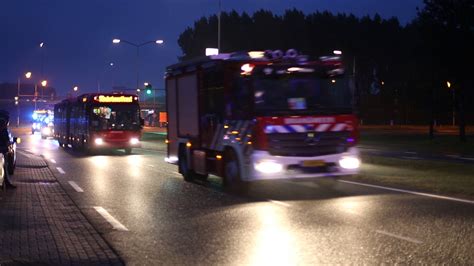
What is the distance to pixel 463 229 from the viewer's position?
10.4 metres

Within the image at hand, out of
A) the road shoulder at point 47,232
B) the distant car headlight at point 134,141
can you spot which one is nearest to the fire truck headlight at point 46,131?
the distant car headlight at point 134,141

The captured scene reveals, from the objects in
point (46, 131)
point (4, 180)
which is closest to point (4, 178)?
point (4, 180)

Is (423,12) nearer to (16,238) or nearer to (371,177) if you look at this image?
(371,177)

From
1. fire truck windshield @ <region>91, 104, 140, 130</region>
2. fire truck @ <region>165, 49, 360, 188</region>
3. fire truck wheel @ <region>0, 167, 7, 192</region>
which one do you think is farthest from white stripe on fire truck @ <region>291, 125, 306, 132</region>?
fire truck windshield @ <region>91, 104, 140, 130</region>

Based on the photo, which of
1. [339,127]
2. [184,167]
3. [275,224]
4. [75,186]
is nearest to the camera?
[275,224]

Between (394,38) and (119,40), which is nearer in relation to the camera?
(119,40)

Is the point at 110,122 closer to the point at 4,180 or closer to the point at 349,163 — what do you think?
the point at 4,180

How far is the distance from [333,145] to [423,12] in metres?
24.0

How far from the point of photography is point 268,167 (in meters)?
15.0

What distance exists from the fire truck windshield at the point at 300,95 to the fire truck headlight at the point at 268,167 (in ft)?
3.50

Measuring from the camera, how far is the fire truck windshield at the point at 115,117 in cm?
3444

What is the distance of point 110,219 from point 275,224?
9.61ft

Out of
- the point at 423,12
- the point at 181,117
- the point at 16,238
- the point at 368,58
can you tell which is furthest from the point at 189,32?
the point at 16,238

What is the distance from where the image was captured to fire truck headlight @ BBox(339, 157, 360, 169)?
616 inches
